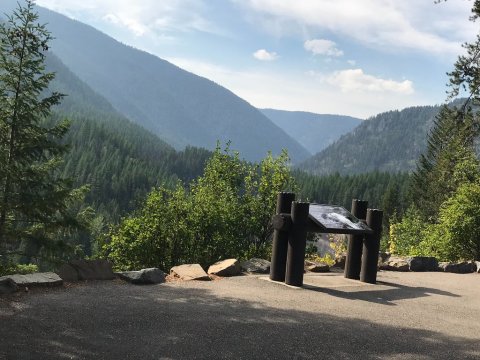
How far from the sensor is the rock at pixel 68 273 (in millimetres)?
9117

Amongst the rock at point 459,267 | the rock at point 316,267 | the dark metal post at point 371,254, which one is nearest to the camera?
the dark metal post at point 371,254

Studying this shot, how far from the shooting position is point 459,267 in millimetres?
15016

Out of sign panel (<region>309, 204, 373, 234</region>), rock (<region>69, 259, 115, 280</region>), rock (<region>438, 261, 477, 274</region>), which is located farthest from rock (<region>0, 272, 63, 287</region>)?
rock (<region>438, 261, 477, 274</region>)

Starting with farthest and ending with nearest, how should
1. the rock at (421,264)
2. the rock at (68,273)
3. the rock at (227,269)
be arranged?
the rock at (421,264) → the rock at (227,269) → the rock at (68,273)

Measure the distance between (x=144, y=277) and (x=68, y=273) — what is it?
1504mm

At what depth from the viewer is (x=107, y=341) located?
5.72m

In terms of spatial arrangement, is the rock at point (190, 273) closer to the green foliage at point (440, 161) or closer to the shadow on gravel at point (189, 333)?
the shadow on gravel at point (189, 333)

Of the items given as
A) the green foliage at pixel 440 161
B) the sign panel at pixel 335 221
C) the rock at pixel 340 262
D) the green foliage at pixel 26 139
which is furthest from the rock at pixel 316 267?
the green foliage at pixel 440 161

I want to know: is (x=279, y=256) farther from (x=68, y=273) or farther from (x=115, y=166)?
(x=115, y=166)

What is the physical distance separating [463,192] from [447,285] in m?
7.48

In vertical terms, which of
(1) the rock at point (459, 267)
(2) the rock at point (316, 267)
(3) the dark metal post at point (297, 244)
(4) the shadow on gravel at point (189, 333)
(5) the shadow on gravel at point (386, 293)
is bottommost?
(4) the shadow on gravel at point (189, 333)

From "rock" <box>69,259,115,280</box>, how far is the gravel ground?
1.32 ft

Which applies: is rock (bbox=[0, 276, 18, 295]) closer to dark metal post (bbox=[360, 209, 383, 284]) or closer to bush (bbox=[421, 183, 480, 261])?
dark metal post (bbox=[360, 209, 383, 284])

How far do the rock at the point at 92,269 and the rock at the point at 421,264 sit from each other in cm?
964
